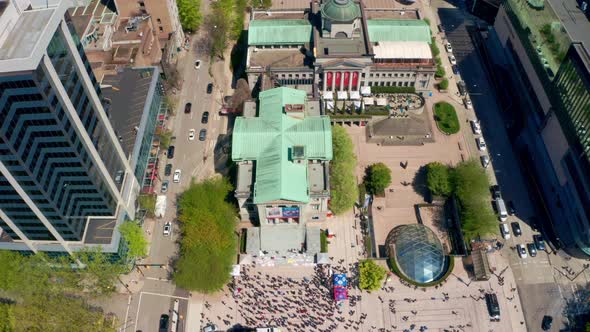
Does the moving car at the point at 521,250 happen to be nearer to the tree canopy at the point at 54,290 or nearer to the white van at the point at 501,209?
the white van at the point at 501,209

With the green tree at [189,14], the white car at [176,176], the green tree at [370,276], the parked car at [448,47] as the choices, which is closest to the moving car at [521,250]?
the green tree at [370,276]

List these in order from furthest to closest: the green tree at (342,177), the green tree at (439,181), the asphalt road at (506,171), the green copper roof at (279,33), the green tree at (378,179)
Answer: the green copper roof at (279,33), the green tree at (378,179), the green tree at (439,181), the green tree at (342,177), the asphalt road at (506,171)

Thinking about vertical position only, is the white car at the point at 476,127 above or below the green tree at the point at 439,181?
above

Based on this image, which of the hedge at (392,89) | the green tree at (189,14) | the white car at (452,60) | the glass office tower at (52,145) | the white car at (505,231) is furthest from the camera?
the green tree at (189,14)

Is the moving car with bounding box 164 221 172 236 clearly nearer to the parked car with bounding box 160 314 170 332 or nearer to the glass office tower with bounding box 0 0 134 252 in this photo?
the glass office tower with bounding box 0 0 134 252

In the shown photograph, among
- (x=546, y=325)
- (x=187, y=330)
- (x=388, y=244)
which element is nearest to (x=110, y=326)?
(x=187, y=330)

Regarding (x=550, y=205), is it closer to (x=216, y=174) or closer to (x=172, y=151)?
(x=216, y=174)

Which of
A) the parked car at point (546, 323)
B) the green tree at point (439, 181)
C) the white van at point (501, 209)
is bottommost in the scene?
the parked car at point (546, 323)
